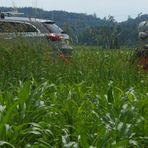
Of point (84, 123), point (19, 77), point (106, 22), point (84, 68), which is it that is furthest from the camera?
point (106, 22)

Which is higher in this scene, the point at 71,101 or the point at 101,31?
the point at 101,31

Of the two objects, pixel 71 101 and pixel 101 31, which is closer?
pixel 71 101

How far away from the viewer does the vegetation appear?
195 inches

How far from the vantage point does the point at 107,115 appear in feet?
19.2

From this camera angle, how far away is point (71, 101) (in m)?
6.19

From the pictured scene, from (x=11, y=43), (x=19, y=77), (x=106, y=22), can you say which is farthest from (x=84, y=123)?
(x=106, y=22)

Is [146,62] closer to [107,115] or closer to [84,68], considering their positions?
[84,68]

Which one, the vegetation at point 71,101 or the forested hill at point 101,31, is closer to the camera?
the vegetation at point 71,101

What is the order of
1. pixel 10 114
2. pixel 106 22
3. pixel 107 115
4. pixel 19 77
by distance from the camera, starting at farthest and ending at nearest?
1. pixel 106 22
2. pixel 19 77
3. pixel 107 115
4. pixel 10 114

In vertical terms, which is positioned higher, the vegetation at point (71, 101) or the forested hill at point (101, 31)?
the forested hill at point (101, 31)

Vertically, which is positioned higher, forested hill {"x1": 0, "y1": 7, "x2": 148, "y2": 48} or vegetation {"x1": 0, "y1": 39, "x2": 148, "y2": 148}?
forested hill {"x1": 0, "y1": 7, "x2": 148, "y2": 48}

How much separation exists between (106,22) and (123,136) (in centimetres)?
444

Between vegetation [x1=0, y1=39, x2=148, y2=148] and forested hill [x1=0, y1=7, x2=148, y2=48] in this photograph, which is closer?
vegetation [x1=0, y1=39, x2=148, y2=148]

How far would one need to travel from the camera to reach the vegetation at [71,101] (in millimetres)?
4957
